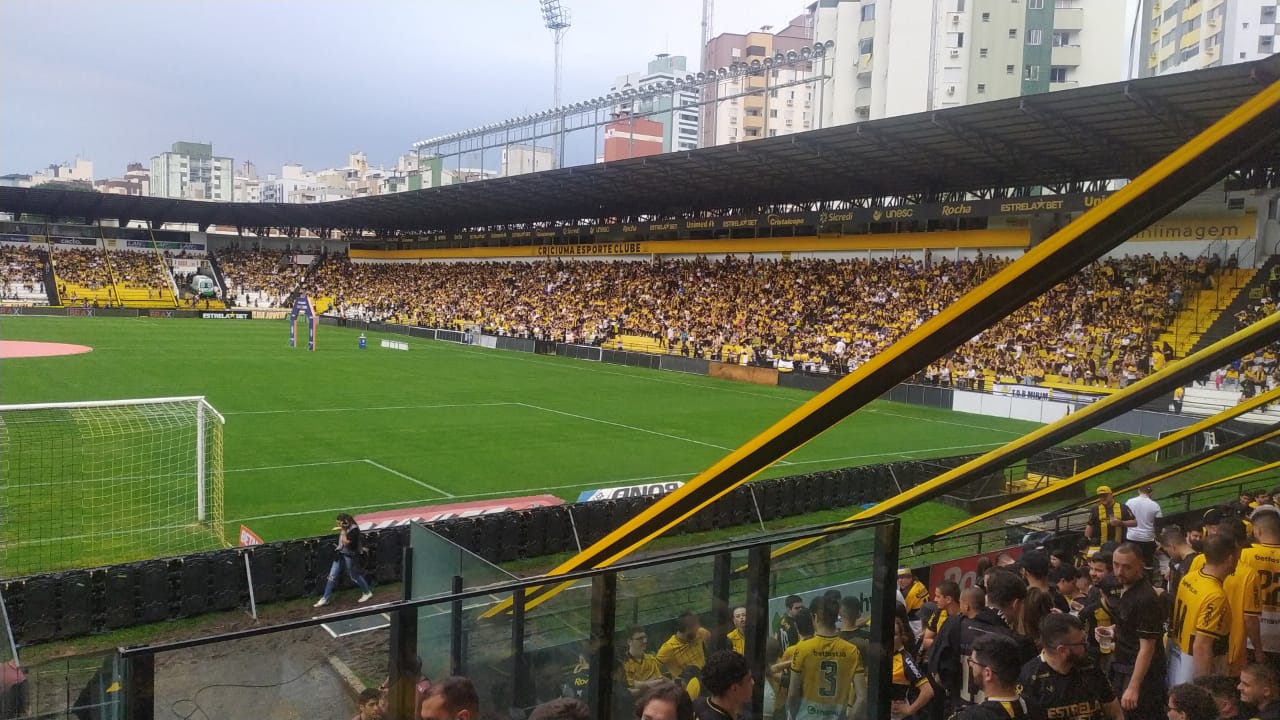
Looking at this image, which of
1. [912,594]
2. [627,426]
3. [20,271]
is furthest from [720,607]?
[20,271]

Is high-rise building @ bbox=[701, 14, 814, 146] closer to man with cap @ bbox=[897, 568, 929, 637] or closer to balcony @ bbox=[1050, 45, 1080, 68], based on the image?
balcony @ bbox=[1050, 45, 1080, 68]

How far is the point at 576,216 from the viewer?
61562mm

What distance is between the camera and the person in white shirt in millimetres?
8914

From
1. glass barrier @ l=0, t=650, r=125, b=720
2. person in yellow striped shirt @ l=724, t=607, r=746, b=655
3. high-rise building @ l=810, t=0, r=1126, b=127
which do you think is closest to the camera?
person in yellow striped shirt @ l=724, t=607, r=746, b=655

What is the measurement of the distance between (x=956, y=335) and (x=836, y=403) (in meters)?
0.54

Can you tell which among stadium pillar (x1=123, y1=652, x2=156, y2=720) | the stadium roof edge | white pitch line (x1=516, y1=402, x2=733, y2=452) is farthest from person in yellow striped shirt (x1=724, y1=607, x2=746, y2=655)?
white pitch line (x1=516, y1=402, x2=733, y2=452)

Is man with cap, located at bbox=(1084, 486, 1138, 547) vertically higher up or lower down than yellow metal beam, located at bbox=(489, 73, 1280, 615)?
lower down

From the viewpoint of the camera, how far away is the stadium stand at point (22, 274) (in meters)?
64.2

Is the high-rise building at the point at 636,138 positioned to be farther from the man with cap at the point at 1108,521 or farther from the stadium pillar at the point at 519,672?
the stadium pillar at the point at 519,672

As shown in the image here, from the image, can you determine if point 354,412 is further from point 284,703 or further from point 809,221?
point 809,221

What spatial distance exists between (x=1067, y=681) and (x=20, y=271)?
7886 centimetres

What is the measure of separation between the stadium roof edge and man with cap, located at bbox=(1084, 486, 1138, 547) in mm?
3979

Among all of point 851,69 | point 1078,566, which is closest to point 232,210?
point 851,69

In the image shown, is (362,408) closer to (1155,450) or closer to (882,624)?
(1155,450)
